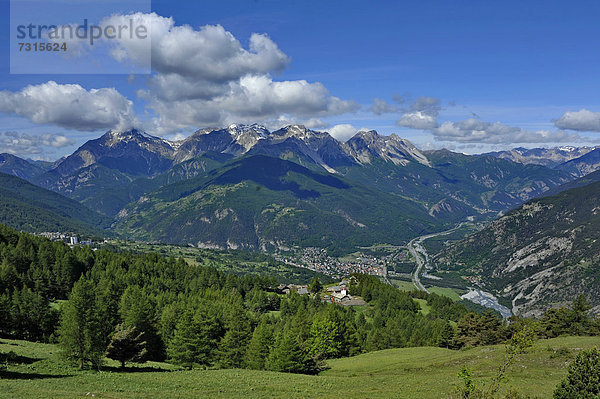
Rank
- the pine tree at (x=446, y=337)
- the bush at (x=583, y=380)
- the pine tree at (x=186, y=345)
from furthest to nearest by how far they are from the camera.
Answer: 1. the pine tree at (x=446, y=337)
2. the pine tree at (x=186, y=345)
3. the bush at (x=583, y=380)

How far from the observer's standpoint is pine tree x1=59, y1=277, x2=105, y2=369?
48438mm

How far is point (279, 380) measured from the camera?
154ft

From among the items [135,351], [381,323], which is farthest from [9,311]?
[381,323]

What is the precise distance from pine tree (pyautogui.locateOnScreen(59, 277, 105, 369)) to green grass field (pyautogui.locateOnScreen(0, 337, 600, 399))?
2.07 metres

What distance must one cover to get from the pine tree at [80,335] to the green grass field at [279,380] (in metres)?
2.07

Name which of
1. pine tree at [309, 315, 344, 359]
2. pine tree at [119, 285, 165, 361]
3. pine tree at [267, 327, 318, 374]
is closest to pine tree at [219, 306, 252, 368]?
pine tree at [267, 327, 318, 374]

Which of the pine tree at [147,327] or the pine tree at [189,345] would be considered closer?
the pine tree at [189,345]

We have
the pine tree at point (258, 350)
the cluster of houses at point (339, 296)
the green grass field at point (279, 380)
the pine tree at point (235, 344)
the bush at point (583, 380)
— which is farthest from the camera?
the cluster of houses at point (339, 296)

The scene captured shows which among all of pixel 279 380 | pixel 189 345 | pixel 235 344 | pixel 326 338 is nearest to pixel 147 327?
pixel 189 345

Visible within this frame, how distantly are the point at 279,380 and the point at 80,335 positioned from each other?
1023 inches

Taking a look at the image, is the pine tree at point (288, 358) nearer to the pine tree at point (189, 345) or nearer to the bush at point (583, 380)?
the pine tree at point (189, 345)

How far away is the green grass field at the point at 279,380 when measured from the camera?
35625mm

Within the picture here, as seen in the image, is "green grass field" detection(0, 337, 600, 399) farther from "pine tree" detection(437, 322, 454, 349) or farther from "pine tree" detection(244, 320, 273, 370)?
"pine tree" detection(437, 322, 454, 349)

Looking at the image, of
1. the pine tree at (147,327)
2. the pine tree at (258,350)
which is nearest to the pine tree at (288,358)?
the pine tree at (258,350)
